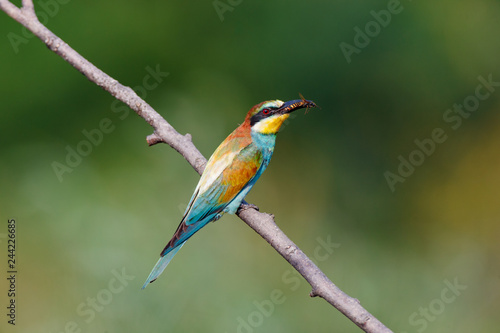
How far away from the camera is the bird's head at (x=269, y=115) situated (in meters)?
2.17

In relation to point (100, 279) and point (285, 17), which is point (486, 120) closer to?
point (285, 17)

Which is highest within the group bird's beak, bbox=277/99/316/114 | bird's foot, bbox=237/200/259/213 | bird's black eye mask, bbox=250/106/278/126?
bird's beak, bbox=277/99/316/114

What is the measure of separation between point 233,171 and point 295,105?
0.34 meters

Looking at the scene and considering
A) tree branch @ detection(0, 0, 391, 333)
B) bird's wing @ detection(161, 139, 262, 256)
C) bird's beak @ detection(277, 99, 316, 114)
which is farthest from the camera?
bird's wing @ detection(161, 139, 262, 256)

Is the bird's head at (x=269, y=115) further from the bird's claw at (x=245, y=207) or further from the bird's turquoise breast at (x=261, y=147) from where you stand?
the bird's claw at (x=245, y=207)

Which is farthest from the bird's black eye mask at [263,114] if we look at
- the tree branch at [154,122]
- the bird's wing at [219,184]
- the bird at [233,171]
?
the tree branch at [154,122]

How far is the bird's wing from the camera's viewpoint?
215cm

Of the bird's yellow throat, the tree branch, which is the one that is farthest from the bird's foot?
the bird's yellow throat

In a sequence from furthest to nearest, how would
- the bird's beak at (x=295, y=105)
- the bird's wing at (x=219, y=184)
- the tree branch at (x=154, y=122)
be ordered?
the bird's wing at (x=219, y=184) → the bird's beak at (x=295, y=105) → the tree branch at (x=154, y=122)

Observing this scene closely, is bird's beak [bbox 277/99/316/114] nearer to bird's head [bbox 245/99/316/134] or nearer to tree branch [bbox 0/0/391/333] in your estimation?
bird's head [bbox 245/99/316/134]

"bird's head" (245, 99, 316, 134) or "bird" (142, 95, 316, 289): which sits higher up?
"bird's head" (245, 99, 316, 134)

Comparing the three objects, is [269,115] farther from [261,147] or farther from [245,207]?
[245,207]

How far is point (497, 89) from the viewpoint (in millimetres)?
3930

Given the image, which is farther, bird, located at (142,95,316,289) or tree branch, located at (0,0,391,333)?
bird, located at (142,95,316,289)
